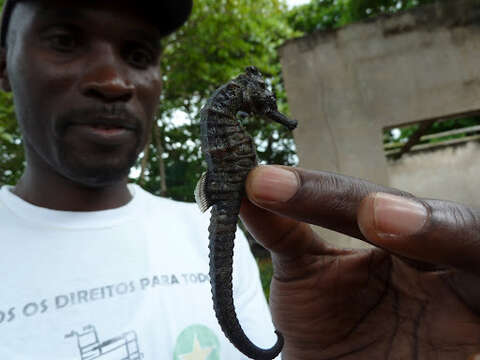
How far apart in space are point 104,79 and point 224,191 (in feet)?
3.81

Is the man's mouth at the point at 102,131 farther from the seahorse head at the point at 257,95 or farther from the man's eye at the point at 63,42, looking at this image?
the seahorse head at the point at 257,95

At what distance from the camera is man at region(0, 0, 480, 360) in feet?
4.73

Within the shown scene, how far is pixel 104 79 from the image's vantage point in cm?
228

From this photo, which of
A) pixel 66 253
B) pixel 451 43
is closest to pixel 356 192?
pixel 66 253

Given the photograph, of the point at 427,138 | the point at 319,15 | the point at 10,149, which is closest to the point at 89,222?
the point at 10,149

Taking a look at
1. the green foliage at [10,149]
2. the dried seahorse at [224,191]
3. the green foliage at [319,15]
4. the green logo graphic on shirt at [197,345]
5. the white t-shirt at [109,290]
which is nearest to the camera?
the dried seahorse at [224,191]

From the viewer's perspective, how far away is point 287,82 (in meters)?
5.84

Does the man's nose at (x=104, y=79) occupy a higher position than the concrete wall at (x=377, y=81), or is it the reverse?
the concrete wall at (x=377, y=81)

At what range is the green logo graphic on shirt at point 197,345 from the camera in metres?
2.26

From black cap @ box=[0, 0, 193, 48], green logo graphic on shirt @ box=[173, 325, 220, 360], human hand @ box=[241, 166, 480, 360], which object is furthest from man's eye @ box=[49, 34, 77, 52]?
green logo graphic on shirt @ box=[173, 325, 220, 360]

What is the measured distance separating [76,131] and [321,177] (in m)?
1.57

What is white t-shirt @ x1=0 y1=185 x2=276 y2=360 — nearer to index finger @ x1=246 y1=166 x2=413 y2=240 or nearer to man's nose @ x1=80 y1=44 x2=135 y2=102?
man's nose @ x1=80 y1=44 x2=135 y2=102

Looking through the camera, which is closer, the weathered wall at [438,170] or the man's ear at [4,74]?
the man's ear at [4,74]

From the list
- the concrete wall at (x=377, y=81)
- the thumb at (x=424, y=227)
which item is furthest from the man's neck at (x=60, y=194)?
the concrete wall at (x=377, y=81)
